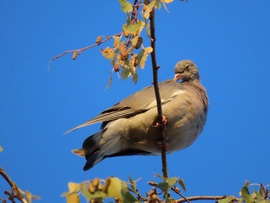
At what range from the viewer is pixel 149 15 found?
2.06m

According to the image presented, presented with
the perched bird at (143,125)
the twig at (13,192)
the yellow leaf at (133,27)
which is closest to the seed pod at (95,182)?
the twig at (13,192)

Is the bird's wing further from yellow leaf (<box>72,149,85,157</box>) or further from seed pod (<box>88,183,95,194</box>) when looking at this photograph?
seed pod (<box>88,183,95,194</box>)

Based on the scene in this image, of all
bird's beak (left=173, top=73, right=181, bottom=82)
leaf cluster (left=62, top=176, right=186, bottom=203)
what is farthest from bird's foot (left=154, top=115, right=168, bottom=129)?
leaf cluster (left=62, top=176, right=186, bottom=203)

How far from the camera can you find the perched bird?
3562mm

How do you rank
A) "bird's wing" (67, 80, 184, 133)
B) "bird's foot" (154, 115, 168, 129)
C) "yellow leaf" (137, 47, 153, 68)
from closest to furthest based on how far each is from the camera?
1. "yellow leaf" (137, 47, 153, 68)
2. "bird's foot" (154, 115, 168, 129)
3. "bird's wing" (67, 80, 184, 133)

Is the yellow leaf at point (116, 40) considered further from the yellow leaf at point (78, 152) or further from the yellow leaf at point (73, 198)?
the yellow leaf at point (78, 152)

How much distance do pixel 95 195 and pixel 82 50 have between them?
0.90 m

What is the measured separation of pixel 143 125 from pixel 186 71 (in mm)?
1226

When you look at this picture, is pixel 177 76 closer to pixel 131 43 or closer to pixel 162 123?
pixel 162 123

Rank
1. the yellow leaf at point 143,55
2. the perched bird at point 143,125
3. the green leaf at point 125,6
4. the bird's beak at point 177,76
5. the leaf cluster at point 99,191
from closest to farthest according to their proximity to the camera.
Result: the leaf cluster at point 99,191 → the green leaf at point 125,6 → the yellow leaf at point 143,55 → the perched bird at point 143,125 → the bird's beak at point 177,76

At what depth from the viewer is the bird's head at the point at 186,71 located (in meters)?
4.70

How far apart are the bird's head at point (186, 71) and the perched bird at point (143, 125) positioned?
2.08 feet

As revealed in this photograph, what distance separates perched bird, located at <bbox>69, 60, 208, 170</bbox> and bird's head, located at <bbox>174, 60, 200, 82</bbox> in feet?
2.08

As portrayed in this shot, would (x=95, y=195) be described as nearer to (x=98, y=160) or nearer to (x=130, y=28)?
(x=130, y=28)
